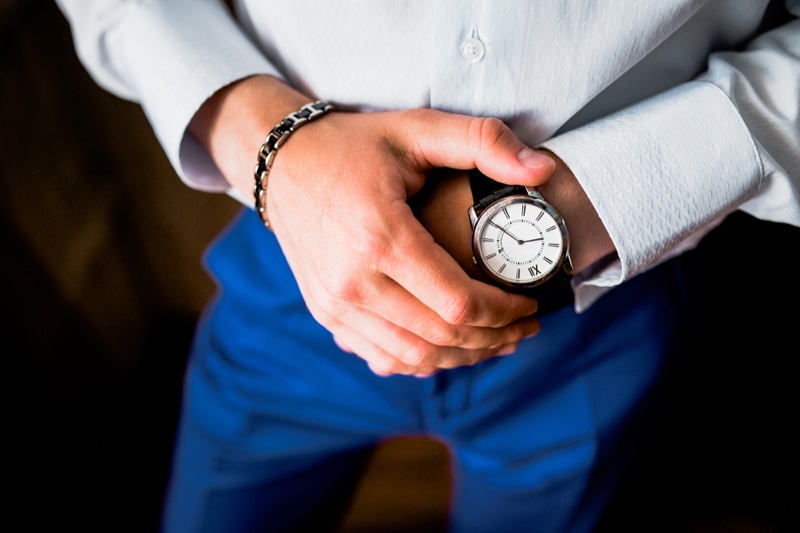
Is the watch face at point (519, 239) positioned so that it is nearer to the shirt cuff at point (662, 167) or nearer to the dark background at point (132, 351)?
the shirt cuff at point (662, 167)

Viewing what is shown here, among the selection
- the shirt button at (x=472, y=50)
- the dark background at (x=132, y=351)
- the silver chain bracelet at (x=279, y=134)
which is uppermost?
the shirt button at (x=472, y=50)

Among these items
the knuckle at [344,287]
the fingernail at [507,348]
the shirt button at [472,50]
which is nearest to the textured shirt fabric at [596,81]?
the shirt button at [472,50]

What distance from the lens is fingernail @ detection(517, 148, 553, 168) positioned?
60cm

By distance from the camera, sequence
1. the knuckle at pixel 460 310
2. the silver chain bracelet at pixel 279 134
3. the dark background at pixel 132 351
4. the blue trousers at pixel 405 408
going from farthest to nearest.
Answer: the dark background at pixel 132 351, the blue trousers at pixel 405 408, the silver chain bracelet at pixel 279 134, the knuckle at pixel 460 310

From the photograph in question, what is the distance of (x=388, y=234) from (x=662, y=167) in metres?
0.31

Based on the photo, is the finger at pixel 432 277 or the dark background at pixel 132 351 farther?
the dark background at pixel 132 351

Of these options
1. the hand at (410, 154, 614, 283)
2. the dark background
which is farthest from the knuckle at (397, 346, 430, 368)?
the dark background

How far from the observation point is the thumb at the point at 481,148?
594mm

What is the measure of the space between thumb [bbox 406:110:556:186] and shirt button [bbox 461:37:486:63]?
61 mm

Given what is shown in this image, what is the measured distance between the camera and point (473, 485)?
98 cm

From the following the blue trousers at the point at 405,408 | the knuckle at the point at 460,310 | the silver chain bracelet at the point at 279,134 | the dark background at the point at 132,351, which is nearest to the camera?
the knuckle at the point at 460,310

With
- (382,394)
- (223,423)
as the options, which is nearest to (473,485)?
(382,394)

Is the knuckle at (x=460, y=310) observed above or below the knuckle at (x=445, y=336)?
above

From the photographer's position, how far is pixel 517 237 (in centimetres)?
63
